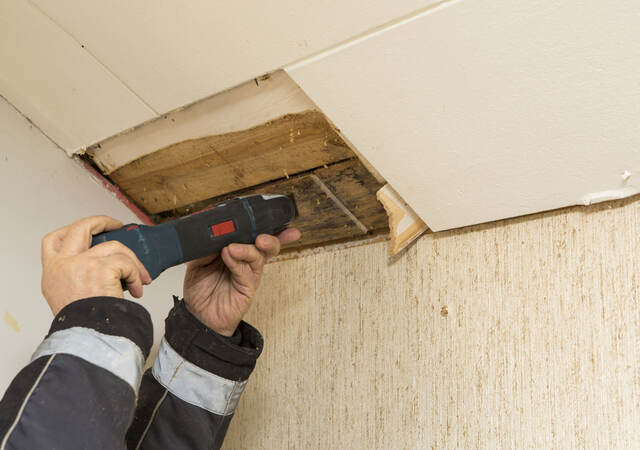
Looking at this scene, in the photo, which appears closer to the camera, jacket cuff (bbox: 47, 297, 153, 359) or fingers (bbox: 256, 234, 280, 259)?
jacket cuff (bbox: 47, 297, 153, 359)

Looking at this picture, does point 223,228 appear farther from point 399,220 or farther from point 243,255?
point 399,220

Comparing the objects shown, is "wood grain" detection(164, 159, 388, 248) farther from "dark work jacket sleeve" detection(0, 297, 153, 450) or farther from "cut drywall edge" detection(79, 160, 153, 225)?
"dark work jacket sleeve" detection(0, 297, 153, 450)

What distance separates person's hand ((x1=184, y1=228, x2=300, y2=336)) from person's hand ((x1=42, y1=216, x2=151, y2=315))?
28cm

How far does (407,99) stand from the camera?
31.1 inches

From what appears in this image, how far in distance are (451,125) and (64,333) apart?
1.87 ft

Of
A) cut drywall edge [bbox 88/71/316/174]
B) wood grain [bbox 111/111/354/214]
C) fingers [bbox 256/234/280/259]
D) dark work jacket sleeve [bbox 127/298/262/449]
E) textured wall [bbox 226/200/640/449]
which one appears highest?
cut drywall edge [bbox 88/71/316/174]

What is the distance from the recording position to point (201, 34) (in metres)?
0.85

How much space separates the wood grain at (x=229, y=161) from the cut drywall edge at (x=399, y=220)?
120 millimetres

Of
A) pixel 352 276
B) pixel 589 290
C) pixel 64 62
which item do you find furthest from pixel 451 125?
pixel 64 62

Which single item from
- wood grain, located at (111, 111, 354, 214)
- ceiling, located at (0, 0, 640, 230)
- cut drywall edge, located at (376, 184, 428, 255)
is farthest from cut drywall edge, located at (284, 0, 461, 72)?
cut drywall edge, located at (376, 184, 428, 255)

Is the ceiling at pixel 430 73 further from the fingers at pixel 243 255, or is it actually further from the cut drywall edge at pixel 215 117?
the fingers at pixel 243 255

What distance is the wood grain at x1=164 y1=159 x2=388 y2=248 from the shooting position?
3.60 ft

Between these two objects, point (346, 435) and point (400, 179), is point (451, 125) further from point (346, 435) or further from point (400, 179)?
point (346, 435)

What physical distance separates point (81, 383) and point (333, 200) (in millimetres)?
651
